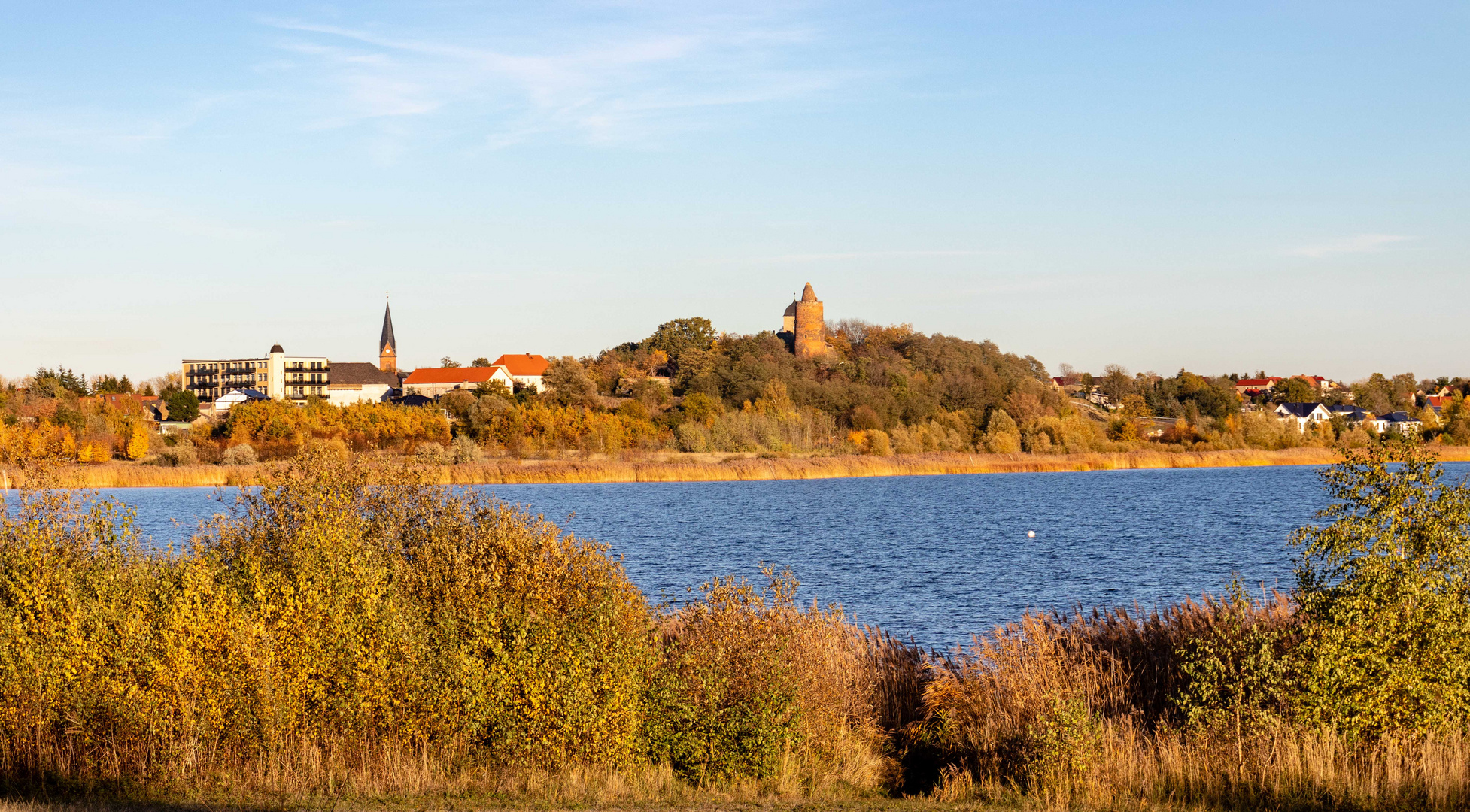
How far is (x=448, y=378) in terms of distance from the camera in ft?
507

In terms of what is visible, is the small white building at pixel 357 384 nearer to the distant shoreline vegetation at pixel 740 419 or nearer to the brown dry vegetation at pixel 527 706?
the distant shoreline vegetation at pixel 740 419

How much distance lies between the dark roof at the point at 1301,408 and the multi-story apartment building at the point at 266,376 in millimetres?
112120

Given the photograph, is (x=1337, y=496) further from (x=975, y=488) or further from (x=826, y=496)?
(x=975, y=488)

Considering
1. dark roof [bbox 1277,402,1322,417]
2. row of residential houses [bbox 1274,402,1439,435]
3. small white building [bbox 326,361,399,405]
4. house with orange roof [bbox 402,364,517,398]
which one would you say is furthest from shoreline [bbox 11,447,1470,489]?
small white building [bbox 326,361,399,405]

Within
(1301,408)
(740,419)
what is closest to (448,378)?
(740,419)

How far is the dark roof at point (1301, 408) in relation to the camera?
127m

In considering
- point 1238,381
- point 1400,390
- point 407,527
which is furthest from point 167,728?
point 1238,381

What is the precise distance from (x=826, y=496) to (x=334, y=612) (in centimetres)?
5785

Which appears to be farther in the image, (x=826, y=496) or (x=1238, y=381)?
(x=1238, y=381)

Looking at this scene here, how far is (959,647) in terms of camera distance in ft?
62.3

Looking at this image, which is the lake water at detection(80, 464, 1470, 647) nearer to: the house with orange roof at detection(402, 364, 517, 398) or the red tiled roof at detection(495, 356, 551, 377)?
the house with orange roof at detection(402, 364, 517, 398)

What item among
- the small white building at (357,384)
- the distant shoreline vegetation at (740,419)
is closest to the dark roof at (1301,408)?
the distant shoreline vegetation at (740,419)

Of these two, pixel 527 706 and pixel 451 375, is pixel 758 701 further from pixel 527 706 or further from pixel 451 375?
pixel 451 375

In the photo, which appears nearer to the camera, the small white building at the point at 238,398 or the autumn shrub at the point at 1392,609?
the autumn shrub at the point at 1392,609
